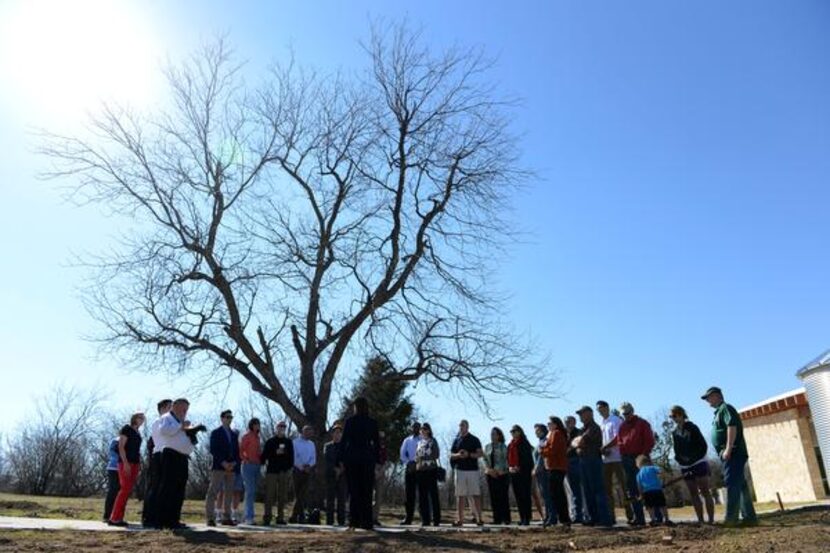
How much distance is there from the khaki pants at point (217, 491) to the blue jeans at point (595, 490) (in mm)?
5920

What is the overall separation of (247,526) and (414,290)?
380 inches

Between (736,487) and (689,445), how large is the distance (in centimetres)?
88

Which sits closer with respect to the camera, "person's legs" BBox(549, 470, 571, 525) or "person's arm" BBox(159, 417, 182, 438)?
"person's arm" BBox(159, 417, 182, 438)

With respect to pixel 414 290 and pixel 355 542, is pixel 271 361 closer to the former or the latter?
pixel 414 290

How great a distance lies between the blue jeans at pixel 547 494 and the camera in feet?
38.4

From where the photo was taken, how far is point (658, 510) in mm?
10133

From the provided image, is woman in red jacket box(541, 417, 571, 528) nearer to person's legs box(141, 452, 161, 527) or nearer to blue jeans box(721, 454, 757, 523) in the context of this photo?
blue jeans box(721, 454, 757, 523)

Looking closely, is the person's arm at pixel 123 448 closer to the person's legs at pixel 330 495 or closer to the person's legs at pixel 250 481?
the person's legs at pixel 250 481

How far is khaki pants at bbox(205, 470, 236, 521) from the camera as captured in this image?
10984 mm

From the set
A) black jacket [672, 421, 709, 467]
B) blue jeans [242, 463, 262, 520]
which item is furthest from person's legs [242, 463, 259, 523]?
black jacket [672, 421, 709, 467]

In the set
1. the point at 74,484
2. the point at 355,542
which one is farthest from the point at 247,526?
the point at 74,484

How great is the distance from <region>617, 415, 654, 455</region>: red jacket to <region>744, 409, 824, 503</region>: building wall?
61.0 ft

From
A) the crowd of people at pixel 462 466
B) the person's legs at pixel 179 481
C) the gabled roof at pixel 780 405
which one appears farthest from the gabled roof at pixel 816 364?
the person's legs at pixel 179 481

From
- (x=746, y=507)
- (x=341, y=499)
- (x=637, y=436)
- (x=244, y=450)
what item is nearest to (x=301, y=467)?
(x=341, y=499)
